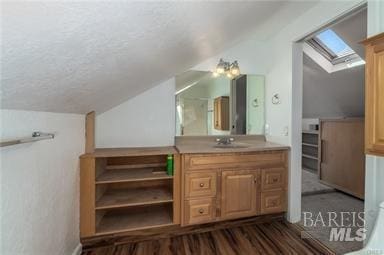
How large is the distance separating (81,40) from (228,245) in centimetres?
197

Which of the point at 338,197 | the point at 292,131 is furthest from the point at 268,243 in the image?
the point at 338,197

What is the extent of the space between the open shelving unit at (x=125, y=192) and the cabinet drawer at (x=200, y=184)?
11 cm

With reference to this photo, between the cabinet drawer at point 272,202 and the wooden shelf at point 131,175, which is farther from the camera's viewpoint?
the cabinet drawer at point 272,202

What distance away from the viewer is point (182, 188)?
1.89 meters

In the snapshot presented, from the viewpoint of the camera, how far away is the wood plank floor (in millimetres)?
1721

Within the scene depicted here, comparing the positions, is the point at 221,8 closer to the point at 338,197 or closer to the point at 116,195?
the point at 116,195

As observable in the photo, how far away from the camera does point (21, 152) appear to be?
94 centimetres

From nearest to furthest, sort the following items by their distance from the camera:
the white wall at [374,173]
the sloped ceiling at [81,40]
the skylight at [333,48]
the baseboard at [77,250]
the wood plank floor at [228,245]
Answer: the sloped ceiling at [81,40] < the white wall at [374,173] < the baseboard at [77,250] < the wood plank floor at [228,245] < the skylight at [333,48]

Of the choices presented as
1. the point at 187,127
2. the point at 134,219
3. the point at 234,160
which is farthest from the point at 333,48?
the point at 134,219

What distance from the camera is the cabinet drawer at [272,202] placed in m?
2.13

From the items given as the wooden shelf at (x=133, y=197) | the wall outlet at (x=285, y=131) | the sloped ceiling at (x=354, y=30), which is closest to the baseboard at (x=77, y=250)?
the wooden shelf at (x=133, y=197)

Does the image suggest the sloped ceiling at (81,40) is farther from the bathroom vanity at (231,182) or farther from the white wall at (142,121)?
the bathroom vanity at (231,182)

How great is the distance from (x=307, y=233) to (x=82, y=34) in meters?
2.52

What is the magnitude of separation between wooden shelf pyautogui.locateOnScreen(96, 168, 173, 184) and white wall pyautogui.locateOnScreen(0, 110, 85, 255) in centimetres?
26
